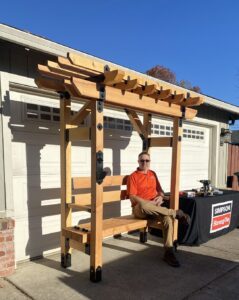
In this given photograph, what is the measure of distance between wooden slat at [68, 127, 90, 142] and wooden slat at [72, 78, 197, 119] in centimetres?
40

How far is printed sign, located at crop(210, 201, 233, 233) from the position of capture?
4.65 m

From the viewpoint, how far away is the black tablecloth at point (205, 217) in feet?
14.2

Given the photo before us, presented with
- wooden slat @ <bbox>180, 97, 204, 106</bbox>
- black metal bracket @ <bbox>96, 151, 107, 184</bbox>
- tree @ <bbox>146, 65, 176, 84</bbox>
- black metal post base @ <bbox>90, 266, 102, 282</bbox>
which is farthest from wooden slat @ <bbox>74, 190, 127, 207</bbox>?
tree @ <bbox>146, 65, 176, 84</bbox>

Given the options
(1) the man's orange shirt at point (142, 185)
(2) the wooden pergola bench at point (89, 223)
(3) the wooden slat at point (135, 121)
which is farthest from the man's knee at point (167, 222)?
(3) the wooden slat at point (135, 121)

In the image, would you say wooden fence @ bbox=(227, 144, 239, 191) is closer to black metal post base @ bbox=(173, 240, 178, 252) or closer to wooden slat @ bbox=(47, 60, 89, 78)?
black metal post base @ bbox=(173, 240, 178, 252)

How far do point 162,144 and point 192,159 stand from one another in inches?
105

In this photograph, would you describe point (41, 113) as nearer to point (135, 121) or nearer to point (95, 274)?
point (135, 121)

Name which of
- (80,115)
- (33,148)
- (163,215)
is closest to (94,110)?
(80,115)

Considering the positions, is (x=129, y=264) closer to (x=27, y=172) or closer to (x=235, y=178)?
(x=27, y=172)

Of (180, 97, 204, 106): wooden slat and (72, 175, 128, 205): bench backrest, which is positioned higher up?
(180, 97, 204, 106): wooden slat

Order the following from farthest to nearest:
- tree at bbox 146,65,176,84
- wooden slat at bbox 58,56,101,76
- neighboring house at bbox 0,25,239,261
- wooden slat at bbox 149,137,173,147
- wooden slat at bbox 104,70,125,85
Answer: tree at bbox 146,65,176,84
wooden slat at bbox 149,137,173,147
neighboring house at bbox 0,25,239,261
wooden slat at bbox 104,70,125,85
wooden slat at bbox 58,56,101,76

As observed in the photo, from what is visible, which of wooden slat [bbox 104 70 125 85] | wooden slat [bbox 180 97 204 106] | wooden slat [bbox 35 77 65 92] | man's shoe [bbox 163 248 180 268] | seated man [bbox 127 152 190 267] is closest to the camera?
wooden slat [bbox 104 70 125 85]

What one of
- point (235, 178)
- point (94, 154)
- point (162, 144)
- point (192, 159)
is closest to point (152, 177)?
point (162, 144)

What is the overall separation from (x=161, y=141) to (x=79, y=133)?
5.10 feet
